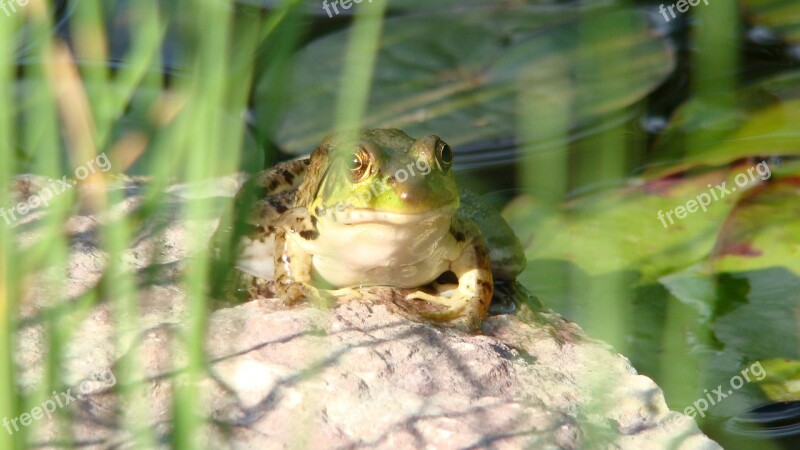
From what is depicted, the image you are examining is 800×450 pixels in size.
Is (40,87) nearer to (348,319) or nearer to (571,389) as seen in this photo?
(348,319)

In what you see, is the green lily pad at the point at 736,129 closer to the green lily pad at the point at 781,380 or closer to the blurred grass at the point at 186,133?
the green lily pad at the point at 781,380

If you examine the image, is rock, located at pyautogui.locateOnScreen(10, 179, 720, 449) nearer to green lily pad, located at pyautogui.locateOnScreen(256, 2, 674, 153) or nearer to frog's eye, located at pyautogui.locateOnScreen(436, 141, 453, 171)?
frog's eye, located at pyautogui.locateOnScreen(436, 141, 453, 171)

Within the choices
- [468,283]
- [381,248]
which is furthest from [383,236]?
[468,283]

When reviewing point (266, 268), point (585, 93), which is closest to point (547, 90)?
point (585, 93)

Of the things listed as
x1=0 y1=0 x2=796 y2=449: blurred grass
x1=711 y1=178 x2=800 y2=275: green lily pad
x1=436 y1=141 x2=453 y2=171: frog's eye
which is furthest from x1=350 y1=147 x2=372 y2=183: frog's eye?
x1=711 y1=178 x2=800 y2=275: green lily pad

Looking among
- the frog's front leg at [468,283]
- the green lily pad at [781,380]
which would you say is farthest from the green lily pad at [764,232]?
the frog's front leg at [468,283]

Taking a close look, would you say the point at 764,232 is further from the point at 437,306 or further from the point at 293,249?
the point at 293,249
